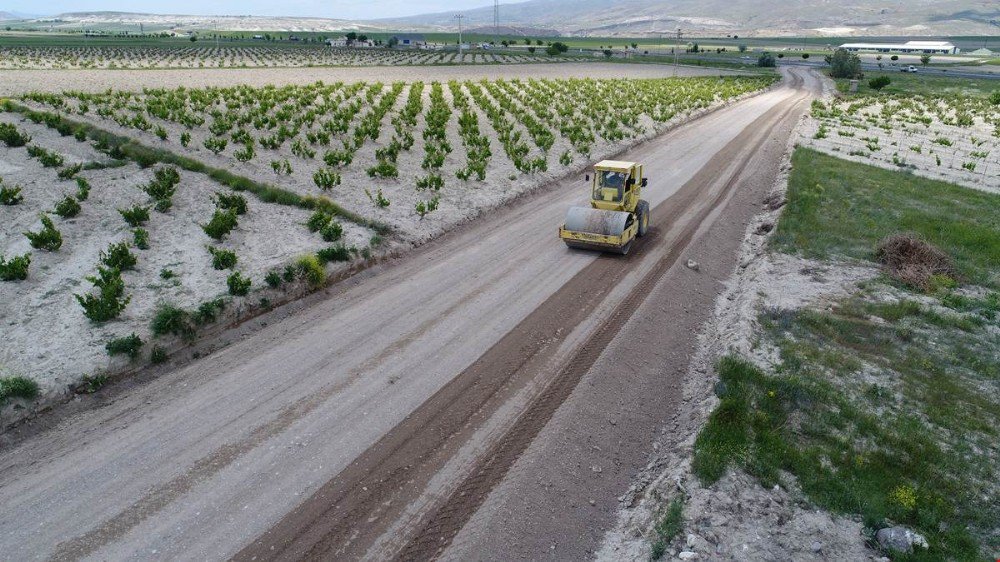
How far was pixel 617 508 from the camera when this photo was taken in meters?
8.70

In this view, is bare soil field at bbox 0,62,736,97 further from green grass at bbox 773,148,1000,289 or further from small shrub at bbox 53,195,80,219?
green grass at bbox 773,148,1000,289

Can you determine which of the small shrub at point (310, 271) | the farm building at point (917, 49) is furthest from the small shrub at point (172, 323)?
the farm building at point (917, 49)

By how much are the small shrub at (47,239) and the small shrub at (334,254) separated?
7559 millimetres

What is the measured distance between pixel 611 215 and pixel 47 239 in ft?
57.2

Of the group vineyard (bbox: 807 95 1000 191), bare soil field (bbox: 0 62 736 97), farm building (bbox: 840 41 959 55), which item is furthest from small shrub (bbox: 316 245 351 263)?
farm building (bbox: 840 41 959 55)

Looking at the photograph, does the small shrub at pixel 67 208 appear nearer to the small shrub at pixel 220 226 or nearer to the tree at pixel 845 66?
the small shrub at pixel 220 226

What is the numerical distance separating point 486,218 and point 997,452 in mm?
17407

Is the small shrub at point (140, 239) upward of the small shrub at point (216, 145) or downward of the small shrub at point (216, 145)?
downward

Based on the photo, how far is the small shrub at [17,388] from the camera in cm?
1033

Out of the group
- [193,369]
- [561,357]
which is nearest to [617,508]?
[561,357]

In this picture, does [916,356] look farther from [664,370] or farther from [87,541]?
[87,541]

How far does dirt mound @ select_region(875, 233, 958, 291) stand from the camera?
630 inches

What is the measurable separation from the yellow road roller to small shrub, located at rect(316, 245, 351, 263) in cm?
723

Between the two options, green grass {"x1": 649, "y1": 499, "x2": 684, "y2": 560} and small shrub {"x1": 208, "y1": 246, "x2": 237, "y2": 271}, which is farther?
small shrub {"x1": 208, "y1": 246, "x2": 237, "y2": 271}
